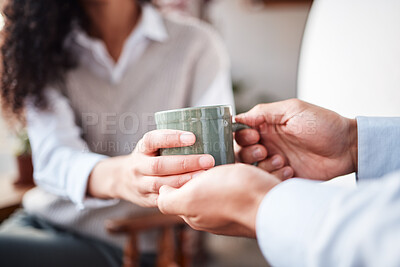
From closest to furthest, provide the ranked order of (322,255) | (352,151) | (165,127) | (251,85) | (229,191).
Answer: (322,255) < (229,191) < (165,127) < (352,151) < (251,85)

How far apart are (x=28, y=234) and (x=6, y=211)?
41 cm

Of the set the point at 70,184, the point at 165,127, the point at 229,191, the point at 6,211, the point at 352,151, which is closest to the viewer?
the point at 229,191

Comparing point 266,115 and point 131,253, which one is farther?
point 131,253

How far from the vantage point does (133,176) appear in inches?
25.9

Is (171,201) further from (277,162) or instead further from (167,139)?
(277,162)

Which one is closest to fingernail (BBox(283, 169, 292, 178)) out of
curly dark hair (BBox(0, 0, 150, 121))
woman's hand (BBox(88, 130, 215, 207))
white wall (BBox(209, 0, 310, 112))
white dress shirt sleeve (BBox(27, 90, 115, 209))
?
woman's hand (BBox(88, 130, 215, 207))

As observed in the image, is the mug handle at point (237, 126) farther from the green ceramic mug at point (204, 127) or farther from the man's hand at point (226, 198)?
the man's hand at point (226, 198)

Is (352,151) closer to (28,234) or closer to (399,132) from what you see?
(399,132)

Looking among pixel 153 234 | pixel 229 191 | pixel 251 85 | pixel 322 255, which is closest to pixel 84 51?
pixel 153 234

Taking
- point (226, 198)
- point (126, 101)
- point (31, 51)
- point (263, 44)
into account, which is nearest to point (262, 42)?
point (263, 44)

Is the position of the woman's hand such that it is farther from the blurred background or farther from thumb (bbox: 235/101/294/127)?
the blurred background

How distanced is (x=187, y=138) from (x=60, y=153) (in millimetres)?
552

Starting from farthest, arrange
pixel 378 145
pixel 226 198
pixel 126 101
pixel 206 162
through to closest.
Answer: pixel 126 101 → pixel 378 145 → pixel 206 162 → pixel 226 198

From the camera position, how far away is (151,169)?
58 cm
